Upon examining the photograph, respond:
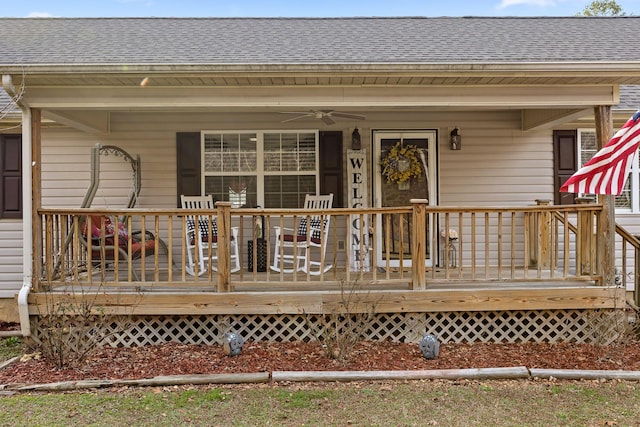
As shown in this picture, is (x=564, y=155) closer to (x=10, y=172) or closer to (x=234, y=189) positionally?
(x=234, y=189)

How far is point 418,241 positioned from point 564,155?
3.18 m

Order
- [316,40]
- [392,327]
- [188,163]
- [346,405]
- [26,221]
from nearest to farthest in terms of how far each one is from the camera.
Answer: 1. [346,405]
2. [26,221]
3. [392,327]
4. [188,163]
5. [316,40]

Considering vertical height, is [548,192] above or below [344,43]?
below

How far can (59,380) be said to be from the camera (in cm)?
407

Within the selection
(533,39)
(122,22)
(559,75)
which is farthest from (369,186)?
(122,22)

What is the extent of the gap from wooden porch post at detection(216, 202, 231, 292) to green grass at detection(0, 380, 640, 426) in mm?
1102

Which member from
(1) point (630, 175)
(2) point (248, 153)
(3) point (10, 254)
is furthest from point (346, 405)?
(1) point (630, 175)

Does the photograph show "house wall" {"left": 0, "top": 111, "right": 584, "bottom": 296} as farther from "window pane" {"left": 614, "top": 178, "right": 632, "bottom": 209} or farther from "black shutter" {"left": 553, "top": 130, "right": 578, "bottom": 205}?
"window pane" {"left": 614, "top": 178, "right": 632, "bottom": 209}

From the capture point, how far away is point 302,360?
4418mm

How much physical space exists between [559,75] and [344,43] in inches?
130

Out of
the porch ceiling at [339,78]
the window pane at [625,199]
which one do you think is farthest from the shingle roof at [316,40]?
the window pane at [625,199]

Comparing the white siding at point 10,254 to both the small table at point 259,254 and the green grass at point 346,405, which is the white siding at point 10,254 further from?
the green grass at point 346,405

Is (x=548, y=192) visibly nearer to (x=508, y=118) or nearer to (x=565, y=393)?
(x=508, y=118)

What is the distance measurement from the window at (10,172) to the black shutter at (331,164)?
3.83 m
